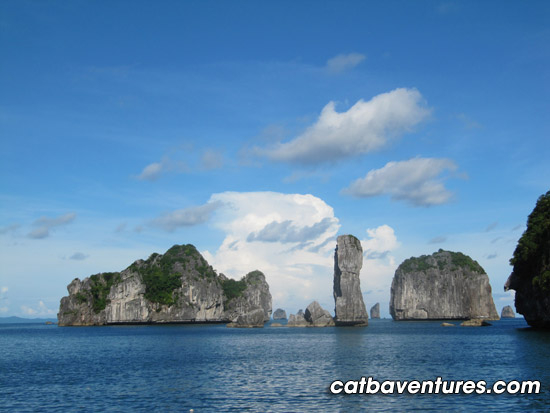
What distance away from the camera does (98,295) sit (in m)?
187

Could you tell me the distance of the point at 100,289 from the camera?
7367 inches

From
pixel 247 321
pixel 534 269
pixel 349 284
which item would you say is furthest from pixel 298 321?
pixel 534 269

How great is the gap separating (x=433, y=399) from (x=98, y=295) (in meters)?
174

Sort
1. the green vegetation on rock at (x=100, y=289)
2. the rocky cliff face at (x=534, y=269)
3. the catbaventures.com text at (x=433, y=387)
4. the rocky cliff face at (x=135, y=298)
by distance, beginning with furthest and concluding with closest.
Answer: the green vegetation on rock at (x=100, y=289) < the rocky cliff face at (x=135, y=298) < the rocky cliff face at (x=534, y=269) < the catbaventures.com text at (x=433, y=387)

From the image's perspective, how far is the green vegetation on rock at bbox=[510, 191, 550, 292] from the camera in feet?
267

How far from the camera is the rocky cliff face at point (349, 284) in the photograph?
138 meters

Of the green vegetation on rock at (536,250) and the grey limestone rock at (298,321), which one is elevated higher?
the green vegetation on rock at (536,250)

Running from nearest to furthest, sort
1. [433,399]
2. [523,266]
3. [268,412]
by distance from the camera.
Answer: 1. [268,412]
2. [433,399]
3. [523,266]

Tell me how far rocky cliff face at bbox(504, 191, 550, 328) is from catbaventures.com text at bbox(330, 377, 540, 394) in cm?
5029

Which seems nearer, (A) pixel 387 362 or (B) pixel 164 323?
(A) pixel 387 362

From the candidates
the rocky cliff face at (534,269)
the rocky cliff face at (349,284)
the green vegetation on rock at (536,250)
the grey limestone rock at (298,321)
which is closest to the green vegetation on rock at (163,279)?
the grey limestone rock at (298,321)

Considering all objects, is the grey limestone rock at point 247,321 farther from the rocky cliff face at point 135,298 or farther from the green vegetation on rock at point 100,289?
the green vegetation on rock at point 100,289

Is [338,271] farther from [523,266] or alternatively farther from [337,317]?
[523,266]

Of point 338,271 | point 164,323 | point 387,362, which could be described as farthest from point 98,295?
point 387,362
